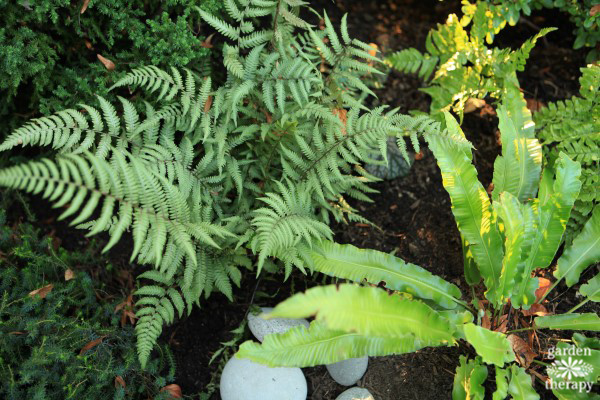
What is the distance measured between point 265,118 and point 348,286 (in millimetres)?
1176

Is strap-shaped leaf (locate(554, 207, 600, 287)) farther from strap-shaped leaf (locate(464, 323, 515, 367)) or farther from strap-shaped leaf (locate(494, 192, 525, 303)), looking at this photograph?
strap-shaped leaf (locate(464, 323, 515, 367))

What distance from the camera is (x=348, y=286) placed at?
2.08m

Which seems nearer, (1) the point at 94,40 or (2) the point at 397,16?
(1) the point at 94,40

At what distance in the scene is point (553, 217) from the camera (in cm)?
258

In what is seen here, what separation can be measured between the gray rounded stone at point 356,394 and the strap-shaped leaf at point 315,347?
0.45 m

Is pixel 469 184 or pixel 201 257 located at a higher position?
pixel 469 184

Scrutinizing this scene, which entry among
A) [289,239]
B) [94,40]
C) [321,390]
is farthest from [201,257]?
[94,40]

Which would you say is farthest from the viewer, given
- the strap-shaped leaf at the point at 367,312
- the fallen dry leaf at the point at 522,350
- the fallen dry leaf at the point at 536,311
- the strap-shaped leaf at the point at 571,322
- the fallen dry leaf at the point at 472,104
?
the fallen dry leaf at the point at 472,104

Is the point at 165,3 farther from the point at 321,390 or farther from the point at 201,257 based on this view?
the point at 321,390

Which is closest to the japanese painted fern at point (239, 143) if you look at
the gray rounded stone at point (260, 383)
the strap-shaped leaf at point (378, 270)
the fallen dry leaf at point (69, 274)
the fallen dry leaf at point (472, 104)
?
the strap-shaped leaf at point (378, 270)

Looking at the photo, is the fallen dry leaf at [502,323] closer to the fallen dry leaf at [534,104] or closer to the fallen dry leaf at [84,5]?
the fallen dry leaf at [534,104]

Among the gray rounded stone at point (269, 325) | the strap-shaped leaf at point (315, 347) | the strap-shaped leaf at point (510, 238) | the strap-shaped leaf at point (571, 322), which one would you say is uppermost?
the strap-shaped leaf at point (510, 238)

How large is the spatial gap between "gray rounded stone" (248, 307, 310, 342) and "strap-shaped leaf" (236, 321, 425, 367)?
460 mm

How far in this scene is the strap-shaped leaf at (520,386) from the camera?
2367 mm
